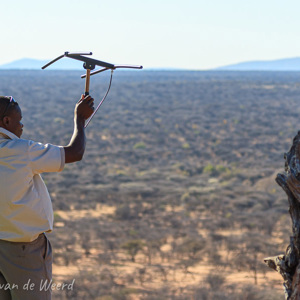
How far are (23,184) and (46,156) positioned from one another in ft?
0.55

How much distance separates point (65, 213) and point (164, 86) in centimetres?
4966

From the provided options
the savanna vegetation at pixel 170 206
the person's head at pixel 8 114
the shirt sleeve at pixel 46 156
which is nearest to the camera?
the shirt sleeve at pixel 46 156

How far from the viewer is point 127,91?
6094 centimetres

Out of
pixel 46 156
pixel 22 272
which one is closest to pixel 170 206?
pixel 22 272

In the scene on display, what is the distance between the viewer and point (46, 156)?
7.19 feet

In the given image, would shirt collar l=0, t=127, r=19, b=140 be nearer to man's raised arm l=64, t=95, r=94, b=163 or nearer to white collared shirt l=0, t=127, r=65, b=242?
white collared shirt l=0, t=127, r=65, b=242

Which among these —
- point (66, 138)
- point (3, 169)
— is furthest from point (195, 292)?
point (66, 138)

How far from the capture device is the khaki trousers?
2293 millimetres

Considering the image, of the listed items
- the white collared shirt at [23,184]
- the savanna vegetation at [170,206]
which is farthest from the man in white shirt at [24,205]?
the savanna vegetation at [170,206]

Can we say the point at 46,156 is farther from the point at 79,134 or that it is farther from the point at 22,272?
the point at 22,272

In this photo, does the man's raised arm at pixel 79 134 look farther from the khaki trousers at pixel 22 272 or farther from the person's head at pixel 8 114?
the khaki trousers at pixel 22 272

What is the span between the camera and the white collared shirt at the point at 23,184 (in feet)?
7.23

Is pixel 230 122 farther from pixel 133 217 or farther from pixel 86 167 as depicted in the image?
pixel 133 217

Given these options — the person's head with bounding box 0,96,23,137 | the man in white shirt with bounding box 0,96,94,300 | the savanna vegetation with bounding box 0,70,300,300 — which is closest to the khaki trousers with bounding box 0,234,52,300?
the man in white shirt with bounding box 0,96,94,300
